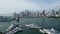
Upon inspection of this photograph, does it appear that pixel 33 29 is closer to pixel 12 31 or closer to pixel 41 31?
pixel 41 31

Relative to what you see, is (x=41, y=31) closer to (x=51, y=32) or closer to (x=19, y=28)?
(x=51, y=32)

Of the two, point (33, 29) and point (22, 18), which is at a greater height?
point (22, 18)

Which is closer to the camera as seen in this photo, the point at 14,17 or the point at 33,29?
the point at 33,29

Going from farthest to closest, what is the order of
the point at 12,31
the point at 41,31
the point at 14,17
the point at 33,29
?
1. the point at 14,17
2. the point at 33,29
3. the point at 41,31
4. the point at 12,31

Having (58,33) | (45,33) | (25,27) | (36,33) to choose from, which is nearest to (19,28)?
(25,27)

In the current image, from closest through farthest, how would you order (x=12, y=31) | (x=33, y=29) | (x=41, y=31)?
(x=12, y=31) < (x=41, y=31) < (x=33, y=29)

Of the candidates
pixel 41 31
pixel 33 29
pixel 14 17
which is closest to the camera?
pixel 41 31

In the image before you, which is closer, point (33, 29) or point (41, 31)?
point (41, 31)

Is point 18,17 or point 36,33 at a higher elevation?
point 18,17

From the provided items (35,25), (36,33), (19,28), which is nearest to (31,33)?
(36,33)
